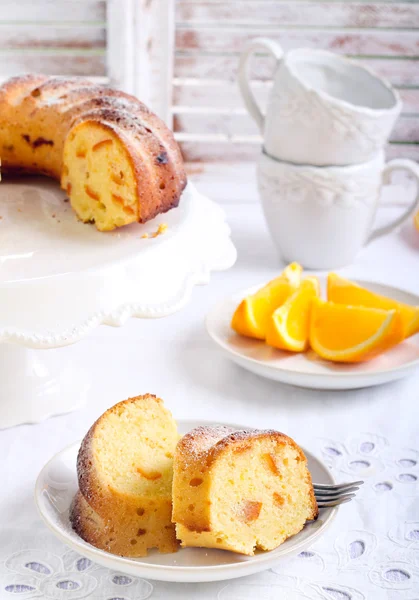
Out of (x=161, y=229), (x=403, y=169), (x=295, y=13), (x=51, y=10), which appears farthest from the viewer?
(x=295, y=13)

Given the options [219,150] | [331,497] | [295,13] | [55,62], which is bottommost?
[219,150]

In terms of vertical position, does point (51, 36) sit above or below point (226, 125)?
above

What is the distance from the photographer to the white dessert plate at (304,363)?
1.12 meters

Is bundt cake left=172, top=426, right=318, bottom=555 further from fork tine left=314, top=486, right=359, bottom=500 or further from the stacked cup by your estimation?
the stacked cup

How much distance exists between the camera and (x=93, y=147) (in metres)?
1.06

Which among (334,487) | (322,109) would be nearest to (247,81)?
(322,109)

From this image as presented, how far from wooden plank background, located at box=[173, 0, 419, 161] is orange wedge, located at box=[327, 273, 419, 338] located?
804 millimetres

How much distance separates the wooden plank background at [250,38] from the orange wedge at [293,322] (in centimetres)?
85

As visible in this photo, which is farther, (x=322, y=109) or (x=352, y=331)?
(x=322, y=109)

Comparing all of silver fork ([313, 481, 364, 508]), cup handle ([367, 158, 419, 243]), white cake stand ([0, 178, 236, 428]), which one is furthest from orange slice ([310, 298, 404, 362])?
cup handle ([367, 158, 419, 243])

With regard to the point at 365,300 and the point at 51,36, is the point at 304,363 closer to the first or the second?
the point at 365,300

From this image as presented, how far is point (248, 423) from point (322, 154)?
633 mm

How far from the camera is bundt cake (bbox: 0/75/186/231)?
105 centimetres

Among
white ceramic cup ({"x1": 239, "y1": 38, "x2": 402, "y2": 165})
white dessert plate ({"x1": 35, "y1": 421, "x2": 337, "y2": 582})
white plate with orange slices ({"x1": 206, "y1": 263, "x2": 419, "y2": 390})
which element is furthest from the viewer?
white ceramic cup ({"x1": 239, "y1": 38, "x2": 402, "y2": 165})
